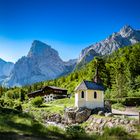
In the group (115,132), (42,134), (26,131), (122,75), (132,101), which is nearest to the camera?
(42,134)

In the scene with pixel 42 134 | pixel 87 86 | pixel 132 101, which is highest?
pixel 87 86

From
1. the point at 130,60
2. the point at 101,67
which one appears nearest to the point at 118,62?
the point at 130,60

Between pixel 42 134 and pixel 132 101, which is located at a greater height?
pixel 132 101

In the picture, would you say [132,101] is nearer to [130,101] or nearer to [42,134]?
[130,101]

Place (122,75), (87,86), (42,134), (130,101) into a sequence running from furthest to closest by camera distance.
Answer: (122,75) → (130,101) → (87,86) → (42,134)

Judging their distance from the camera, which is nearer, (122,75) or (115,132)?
(115,132)

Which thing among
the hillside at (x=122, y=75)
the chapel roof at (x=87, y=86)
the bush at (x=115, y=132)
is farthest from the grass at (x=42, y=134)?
the hillside at (x=122, y=75)

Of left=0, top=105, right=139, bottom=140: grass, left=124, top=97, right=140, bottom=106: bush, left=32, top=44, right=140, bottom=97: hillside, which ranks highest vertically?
left=32, top=44, right=140, bottom=97: hillside

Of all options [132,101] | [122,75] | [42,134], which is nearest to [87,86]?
[132,101]

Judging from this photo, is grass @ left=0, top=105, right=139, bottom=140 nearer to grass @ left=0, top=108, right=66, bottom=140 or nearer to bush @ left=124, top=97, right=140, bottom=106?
grass @ left=0, top=108, right=66, bottom=140

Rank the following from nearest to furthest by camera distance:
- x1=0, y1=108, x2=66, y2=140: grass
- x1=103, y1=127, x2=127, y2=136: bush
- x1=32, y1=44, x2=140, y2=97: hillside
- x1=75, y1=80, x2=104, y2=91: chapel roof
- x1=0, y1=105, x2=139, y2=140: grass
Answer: x1=0, y1=105, x2=139, y2=140: grass → x1=0, y1=108, x2=66, y2=140: grass → x1=103, y1=127, x2=127, y2=136: bush → x1=75, y1=80, x2=104, y2=91: chapel roof → x1=32, y1=44, x2=140, y2=97: hillside

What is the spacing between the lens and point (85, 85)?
5209 centimetres

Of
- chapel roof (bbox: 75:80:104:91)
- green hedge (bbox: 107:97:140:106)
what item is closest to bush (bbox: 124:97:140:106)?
green hedge (bbox: 107:97:140:106)

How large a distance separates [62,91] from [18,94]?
2120 centimetres
